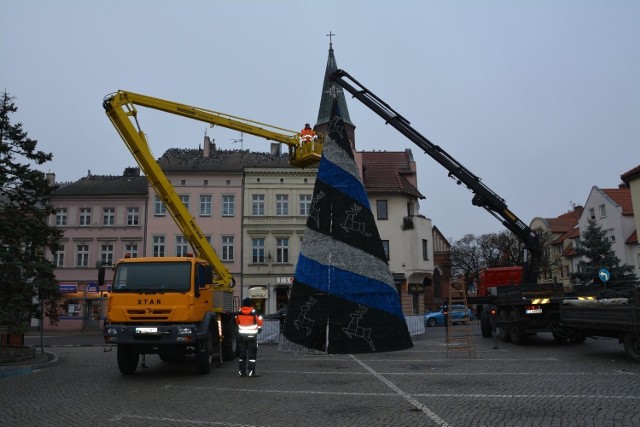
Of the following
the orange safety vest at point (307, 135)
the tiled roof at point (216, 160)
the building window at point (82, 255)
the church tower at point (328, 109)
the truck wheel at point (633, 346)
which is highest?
the church tower at point (328, 109)

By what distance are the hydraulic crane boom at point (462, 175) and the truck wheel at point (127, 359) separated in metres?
12.8

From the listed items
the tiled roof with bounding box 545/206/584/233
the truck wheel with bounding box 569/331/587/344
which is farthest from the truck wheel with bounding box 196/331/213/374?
the tiled roof with bounding box 545/206/584/233

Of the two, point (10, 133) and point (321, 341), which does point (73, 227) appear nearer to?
point (10, 133)

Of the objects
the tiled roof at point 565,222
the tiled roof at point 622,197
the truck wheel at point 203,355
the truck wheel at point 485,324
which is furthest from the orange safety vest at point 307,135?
the tiled roof at point 565,222

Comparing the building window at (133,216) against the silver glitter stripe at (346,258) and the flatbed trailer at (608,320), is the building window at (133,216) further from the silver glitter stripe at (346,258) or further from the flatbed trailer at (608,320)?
the flatbed trailer at (608,320)

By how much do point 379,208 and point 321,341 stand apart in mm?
26023

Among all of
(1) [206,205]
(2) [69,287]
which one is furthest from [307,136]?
(2) [69,287]

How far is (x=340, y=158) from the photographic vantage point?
17.1 m

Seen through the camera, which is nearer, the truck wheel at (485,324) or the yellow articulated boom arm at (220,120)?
the yellow articulated boom arm at (220,120)

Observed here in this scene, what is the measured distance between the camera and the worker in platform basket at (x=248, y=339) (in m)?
12.2

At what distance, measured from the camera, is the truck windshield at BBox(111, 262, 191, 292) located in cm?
1209

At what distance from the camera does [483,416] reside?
7586 mm

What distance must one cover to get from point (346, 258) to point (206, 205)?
26048mm

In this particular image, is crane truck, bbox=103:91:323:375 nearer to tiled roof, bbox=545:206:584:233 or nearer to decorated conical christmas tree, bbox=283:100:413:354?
decorated conical christmas tree, bbox=283:100:413:354
